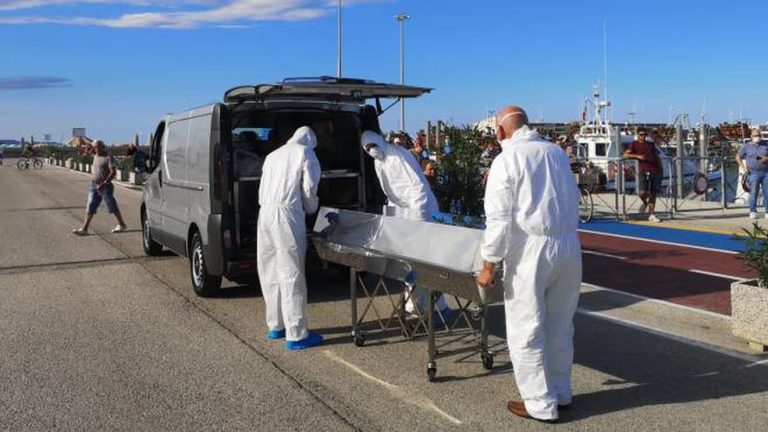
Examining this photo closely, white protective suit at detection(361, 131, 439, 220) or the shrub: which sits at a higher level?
white protective suit at detection(361, 131, 439, 220)

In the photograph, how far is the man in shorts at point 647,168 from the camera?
14844 mm

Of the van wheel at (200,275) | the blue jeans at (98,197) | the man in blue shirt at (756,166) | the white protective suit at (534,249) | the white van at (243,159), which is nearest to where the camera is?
the white protective suit at (534,249)

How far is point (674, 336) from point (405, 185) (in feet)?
9.36

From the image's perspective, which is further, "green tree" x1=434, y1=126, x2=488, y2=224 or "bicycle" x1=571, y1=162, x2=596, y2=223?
"bicycle" x1=571, y1=162, x2=596, y2=223

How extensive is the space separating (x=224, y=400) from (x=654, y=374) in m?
3.19

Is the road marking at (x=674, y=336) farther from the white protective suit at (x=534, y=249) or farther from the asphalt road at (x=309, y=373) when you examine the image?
the white protective suit at (x=534, y=249)

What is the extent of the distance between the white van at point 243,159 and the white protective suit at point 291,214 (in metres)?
0.90

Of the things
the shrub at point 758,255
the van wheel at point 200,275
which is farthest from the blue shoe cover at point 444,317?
the shrub at point 758,255

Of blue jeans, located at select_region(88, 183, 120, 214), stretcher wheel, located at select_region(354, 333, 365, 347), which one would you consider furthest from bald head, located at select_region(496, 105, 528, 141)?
blue jeans, located at select_region(88, 183, 120, 214)

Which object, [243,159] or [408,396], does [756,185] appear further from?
[408,396]

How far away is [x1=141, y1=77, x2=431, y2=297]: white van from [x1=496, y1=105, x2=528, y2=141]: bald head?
2.55 meters

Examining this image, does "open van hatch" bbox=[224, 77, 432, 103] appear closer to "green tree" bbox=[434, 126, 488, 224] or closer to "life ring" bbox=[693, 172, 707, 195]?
"green tree" bbox=[434, 126, 488, 224]

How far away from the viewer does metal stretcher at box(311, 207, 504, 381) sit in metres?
5.07

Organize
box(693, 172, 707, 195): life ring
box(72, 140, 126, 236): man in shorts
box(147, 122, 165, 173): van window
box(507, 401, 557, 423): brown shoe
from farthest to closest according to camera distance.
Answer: box(693, 172, 707, 195): life ring, box(72, 140, 126, 236): man in shorts, box(147, 122, 165, 173): van window, box(507, 401, 557, 423): brown shoe
